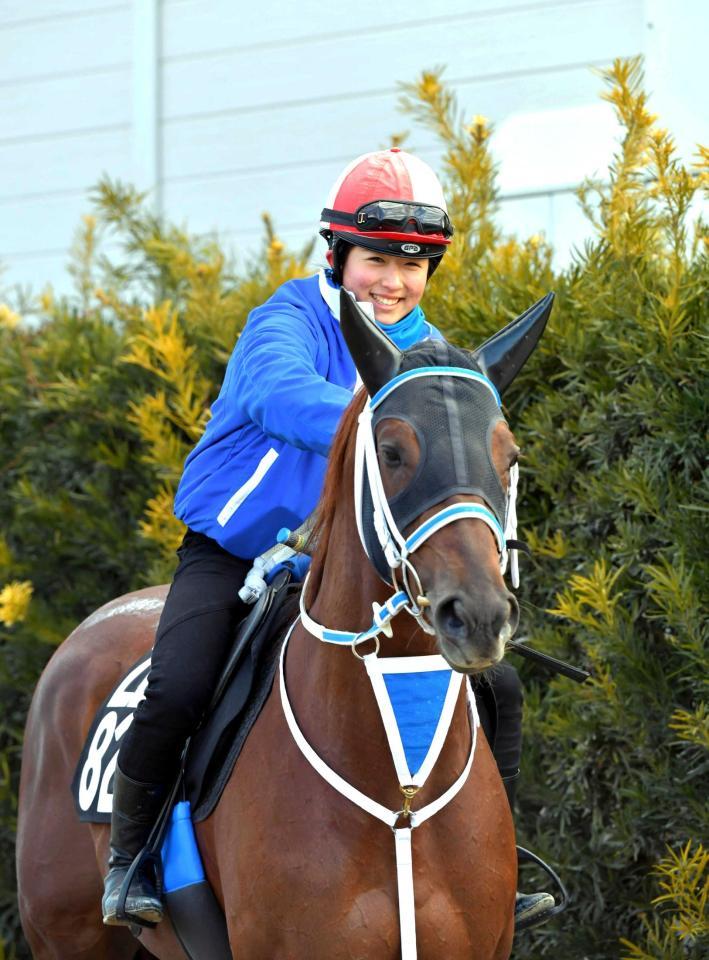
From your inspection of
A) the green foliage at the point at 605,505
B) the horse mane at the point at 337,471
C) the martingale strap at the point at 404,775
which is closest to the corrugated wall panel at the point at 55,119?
the green foliage at the point at 605,505

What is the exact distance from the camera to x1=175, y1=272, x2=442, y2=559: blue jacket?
334 cm

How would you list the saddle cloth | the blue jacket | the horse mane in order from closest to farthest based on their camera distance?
the horse mane, the saddle cloth, the blue jacket

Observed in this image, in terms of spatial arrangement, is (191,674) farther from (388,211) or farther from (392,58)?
(392,58)

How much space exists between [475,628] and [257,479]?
3.89 feet

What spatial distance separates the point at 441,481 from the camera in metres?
2.55

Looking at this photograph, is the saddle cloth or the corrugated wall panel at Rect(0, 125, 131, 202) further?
the corrugated wall panel at Rect(0, 125, 131, 202)

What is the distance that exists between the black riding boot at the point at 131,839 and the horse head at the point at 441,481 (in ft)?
3.54

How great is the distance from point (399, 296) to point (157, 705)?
1.20 m

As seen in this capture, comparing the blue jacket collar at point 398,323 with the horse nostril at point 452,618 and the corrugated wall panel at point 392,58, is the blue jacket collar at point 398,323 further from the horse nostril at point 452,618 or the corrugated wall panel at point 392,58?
the corrugated wall panel at point 392,58

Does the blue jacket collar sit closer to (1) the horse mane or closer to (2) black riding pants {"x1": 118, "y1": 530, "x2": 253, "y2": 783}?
(1) the horse mane

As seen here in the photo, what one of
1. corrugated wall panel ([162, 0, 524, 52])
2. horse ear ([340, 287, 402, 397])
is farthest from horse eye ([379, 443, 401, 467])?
corrugated wall panel ([162, 0, 524, 52])

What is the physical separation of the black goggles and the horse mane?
629mm

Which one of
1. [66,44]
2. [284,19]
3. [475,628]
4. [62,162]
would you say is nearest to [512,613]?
[475,628]

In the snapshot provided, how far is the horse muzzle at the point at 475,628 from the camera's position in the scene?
2381 millimetres
